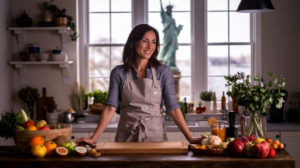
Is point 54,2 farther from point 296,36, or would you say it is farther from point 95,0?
point 296,36

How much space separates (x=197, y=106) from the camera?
438cm

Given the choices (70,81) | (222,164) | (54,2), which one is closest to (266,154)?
(222,164)

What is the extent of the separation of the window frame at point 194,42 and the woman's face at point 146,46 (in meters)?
2.09

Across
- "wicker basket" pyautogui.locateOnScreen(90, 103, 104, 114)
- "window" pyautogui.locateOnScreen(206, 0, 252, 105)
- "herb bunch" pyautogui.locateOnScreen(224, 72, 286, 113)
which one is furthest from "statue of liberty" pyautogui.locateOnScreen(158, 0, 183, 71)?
"herb bunch" pyautogui.locateOnScreen(224, 72, 286, 113)

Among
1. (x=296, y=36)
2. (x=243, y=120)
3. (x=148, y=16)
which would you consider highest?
(x=148, y=16)

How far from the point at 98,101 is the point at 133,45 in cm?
198

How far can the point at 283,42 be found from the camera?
4.09 m

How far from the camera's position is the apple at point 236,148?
5.40 ft

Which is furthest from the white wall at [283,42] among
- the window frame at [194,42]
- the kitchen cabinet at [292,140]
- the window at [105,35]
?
the window at [105,35]

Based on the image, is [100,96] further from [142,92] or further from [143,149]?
[143,149]

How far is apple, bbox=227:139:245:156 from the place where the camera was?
1646mm

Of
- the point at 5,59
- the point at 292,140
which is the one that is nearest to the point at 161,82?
the point at 292,140

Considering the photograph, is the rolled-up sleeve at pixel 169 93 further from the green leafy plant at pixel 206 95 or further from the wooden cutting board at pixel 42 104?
the wooden cutting board at pixel 42 104

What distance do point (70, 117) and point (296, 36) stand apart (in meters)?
3.03
